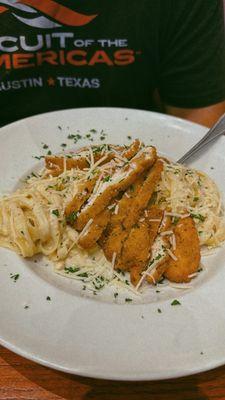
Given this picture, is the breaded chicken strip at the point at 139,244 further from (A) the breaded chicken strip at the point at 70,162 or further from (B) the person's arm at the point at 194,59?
(B) the person's arm at the point at 194,59

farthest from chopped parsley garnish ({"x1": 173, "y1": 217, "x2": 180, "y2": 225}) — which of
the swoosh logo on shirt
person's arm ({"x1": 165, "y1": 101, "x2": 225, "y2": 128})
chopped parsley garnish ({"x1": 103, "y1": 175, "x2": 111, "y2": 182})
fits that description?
the swoosh logo on shirt

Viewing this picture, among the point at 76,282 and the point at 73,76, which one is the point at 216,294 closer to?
the point at 76,282

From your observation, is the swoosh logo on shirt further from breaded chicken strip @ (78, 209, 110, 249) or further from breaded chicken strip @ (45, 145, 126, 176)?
breaded chicken strip @ (78, 209, 110, 249)

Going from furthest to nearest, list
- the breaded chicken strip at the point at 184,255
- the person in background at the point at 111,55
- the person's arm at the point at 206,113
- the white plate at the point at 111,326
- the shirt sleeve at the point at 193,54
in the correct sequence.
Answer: the person's arm at the point at 206,113, the shirt sleeve at the point at 193,54, the person in background at the point at 111,55, the breaded chicken strip at the point at 184,255, the white plate at the point at 111,326

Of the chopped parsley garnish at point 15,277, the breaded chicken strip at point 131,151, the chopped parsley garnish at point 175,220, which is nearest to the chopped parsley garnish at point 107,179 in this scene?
the breaded chicken strip at point 131,151

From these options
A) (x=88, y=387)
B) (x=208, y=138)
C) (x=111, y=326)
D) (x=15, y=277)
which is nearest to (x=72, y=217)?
(x=15, y=277)

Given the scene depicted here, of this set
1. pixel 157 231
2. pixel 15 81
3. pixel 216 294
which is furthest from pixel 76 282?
pixel 15 81
